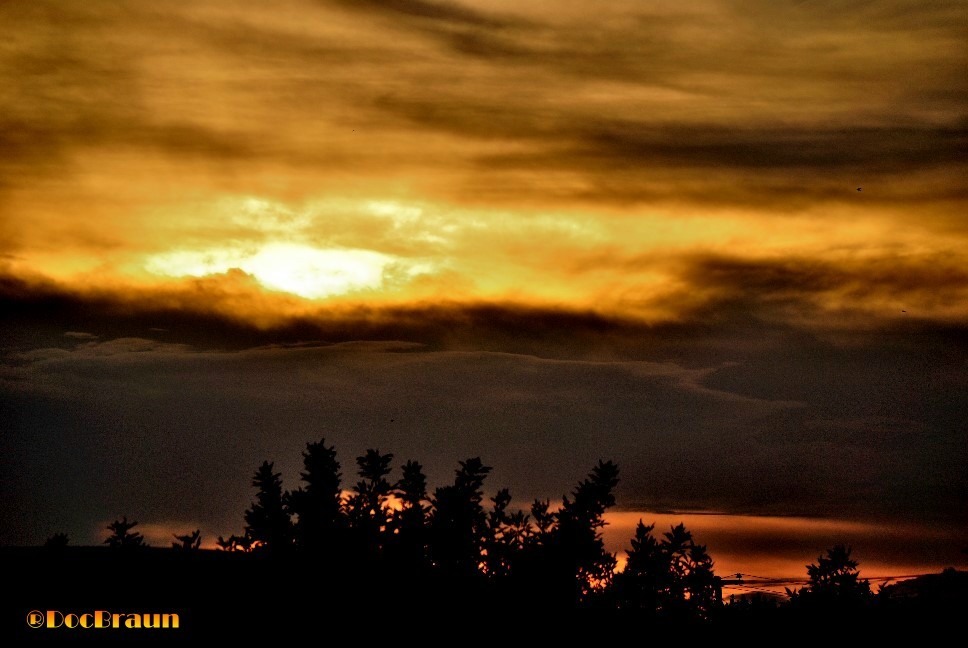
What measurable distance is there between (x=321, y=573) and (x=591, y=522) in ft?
46.2

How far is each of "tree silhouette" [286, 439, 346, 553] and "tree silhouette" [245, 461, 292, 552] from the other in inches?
25.6

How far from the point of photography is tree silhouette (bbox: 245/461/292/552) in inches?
1916

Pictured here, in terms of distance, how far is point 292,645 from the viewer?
37719 millimetres

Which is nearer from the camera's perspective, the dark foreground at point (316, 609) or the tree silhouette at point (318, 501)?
→ the dark foreground at point (316, 609)

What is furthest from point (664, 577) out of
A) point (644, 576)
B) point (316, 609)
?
point (316, 609)

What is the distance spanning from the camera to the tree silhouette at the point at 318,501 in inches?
1804

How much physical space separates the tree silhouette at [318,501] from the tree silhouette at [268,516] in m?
0.65

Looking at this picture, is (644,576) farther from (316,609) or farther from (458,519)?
(316,609)

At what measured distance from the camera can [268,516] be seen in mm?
49188

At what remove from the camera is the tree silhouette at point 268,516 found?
1916 inches

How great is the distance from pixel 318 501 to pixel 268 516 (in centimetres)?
314

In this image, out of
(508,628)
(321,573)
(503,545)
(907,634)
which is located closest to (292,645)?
(321,573)

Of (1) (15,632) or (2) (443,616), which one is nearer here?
(1) (15,632)

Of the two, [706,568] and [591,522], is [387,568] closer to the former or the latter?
[591,522]
